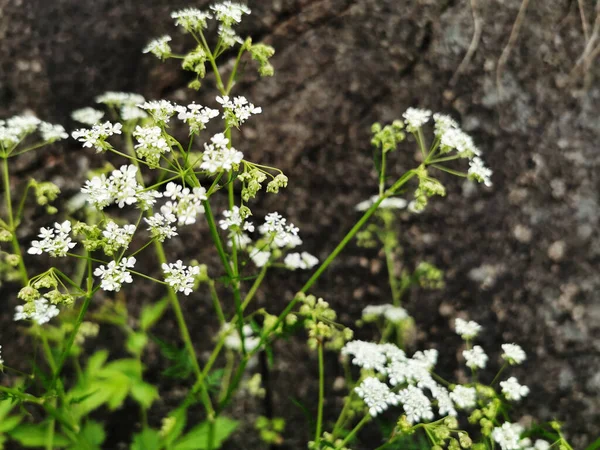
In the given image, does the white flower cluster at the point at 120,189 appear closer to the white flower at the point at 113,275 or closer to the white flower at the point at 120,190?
the white flower at the point at 120,190

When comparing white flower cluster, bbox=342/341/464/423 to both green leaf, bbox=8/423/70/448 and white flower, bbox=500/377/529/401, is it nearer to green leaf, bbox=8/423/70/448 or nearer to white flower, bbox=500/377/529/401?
white flower, bbox=500/377/529/401

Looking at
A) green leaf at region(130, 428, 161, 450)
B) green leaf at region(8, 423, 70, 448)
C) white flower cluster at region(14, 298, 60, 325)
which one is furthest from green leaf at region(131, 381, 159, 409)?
white flower cluster at region(14, 298, 60, 325)

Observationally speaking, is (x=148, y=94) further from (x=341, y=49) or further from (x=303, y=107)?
(x=341, y=49)

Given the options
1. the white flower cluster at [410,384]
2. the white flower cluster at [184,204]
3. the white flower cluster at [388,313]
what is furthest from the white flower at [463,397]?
the white flower cluster at [184,204]

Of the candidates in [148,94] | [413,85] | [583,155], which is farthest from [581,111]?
[148,94]

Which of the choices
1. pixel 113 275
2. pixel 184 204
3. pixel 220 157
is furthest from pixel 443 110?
Result: pixel 113 275

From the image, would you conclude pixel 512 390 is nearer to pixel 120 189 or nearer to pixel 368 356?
pixel 368 356
